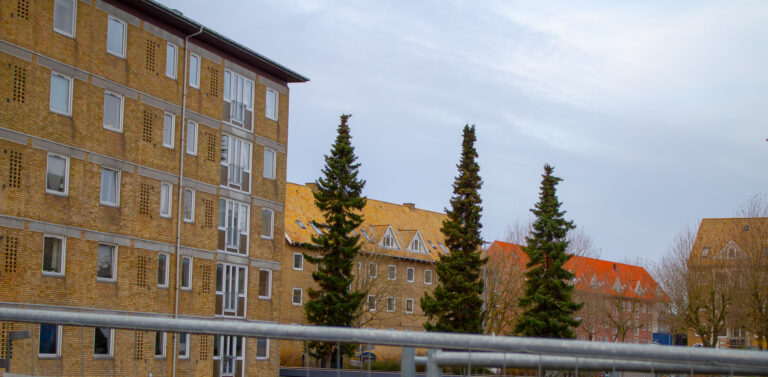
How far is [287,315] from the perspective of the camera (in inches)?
2672

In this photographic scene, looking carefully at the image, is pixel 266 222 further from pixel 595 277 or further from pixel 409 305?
pixel 595 277

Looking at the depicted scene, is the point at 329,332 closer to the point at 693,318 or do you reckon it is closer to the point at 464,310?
the point at 464,310

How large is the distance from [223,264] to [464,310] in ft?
58.7

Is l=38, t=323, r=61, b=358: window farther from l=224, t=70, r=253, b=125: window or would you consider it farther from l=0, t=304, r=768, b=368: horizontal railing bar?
l=224, t=70, r=253, b=125: window

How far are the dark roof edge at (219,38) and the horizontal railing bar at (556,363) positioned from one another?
108 ft

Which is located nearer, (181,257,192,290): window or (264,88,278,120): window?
(181,257,192,290): window

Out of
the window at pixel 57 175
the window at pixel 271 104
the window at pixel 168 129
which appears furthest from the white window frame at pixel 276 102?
the window at pixel 57 175

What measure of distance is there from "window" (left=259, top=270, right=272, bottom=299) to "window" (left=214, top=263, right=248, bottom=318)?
1559 millimetres

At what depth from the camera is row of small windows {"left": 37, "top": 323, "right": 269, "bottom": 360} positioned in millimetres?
7039

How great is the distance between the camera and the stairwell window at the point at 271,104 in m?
45.1

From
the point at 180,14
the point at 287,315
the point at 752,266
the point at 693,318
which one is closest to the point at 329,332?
the point at 180,14

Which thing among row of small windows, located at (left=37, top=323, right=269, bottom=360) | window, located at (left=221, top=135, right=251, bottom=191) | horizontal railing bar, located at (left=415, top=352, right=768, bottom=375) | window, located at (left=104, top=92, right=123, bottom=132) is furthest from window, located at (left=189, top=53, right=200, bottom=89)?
horizontal railing bar, located at (left=415, top=352, right=768, bottom=375)

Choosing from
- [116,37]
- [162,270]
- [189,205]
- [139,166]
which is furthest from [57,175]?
[189,205]

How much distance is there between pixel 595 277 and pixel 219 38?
53.9 m
